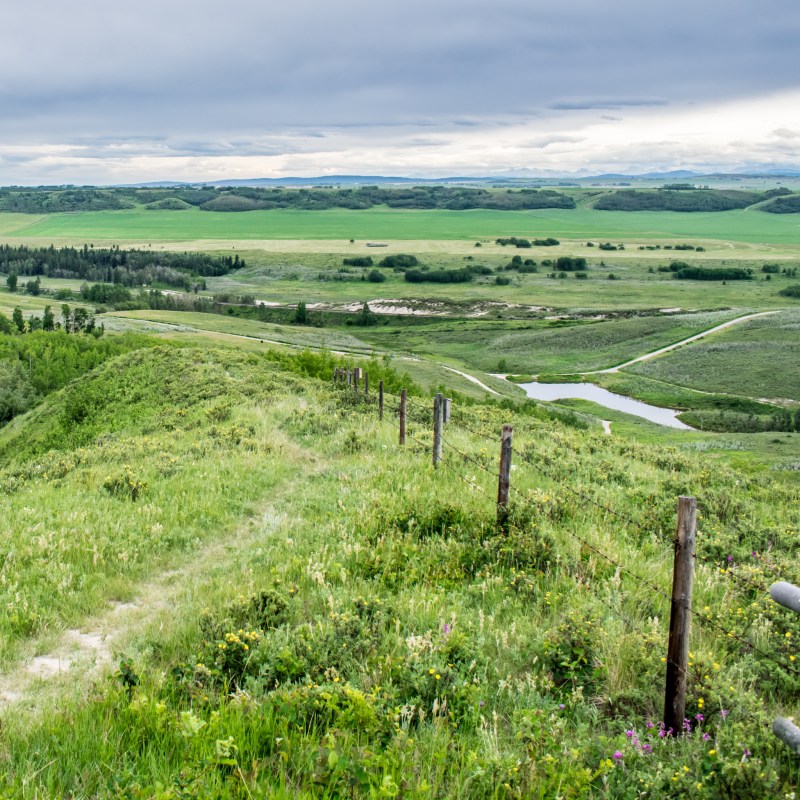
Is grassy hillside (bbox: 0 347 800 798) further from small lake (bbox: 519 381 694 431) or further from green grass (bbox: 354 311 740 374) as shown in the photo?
green grass (bbox: 354 311 740 374)

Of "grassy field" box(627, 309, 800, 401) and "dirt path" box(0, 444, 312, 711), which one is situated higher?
"dirt path" box(0, 444, 312, 711)

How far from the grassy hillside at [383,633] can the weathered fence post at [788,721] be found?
0.36m

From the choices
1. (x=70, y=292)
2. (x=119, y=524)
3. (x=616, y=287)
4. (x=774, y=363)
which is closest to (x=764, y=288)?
(x=616, y=287)

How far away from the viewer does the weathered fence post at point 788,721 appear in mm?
4238

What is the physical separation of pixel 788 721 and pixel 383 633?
11.1 feet

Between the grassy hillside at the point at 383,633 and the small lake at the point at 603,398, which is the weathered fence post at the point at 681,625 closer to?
the grassy hillside at the point at 383,633

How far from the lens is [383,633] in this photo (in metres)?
6.59

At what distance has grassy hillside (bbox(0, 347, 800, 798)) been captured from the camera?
4.65m

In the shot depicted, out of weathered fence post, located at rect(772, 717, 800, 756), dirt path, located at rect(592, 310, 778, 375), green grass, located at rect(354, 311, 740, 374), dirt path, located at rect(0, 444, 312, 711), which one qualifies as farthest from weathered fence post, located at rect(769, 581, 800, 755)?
green grass, located at rect(354, 311, 740, 374)

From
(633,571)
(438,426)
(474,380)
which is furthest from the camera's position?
(474,380)

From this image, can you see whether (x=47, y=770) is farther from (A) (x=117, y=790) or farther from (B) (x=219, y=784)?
(B) (x=219, y=784)

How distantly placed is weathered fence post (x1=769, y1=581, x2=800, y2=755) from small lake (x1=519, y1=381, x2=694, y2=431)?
73200mm

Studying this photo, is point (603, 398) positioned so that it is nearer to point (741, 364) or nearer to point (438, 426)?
point (741, 364)

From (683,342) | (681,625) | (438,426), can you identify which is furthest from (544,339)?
(681,625)
